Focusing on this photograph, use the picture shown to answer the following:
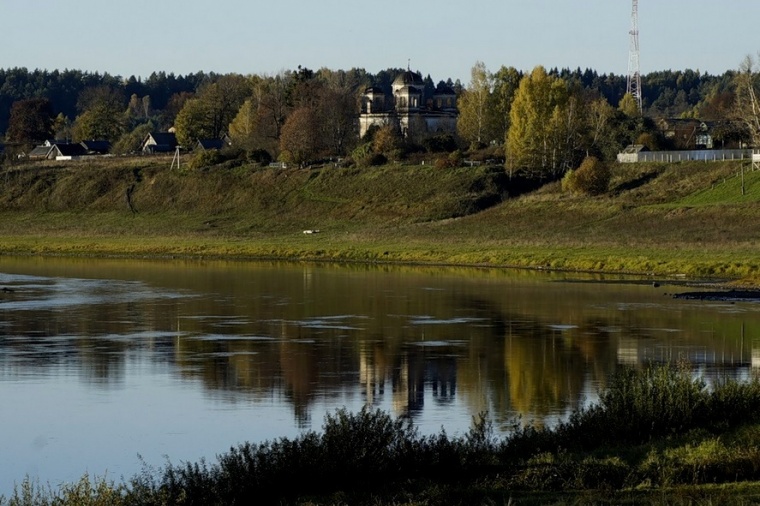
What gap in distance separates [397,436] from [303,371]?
11.4m

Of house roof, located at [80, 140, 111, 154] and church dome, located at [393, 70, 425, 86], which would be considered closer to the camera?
church dome, located at [393, 70, 425, 86]

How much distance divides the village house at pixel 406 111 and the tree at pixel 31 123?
49.3 meters

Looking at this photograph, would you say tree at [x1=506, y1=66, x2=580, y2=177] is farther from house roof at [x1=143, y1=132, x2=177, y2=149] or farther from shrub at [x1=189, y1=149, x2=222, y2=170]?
house roof at [x1=143, y1=132, x2=177, y2=149]

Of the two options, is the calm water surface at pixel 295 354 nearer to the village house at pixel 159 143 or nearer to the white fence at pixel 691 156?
the white fence at pixel 691 156

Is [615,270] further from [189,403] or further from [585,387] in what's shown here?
[189,403]

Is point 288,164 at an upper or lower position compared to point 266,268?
upper

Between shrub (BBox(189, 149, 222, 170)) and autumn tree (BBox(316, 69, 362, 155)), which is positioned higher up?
autumn tree (BBox(316, 69, 362, 155))

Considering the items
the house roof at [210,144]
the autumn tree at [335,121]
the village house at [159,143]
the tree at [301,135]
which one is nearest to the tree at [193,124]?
the house roof at [210,144]

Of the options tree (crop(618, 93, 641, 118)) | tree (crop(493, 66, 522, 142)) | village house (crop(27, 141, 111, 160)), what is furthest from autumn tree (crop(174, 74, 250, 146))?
tree (crop(618, 93, 641, 118))

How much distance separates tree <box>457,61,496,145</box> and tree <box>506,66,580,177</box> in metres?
14.3

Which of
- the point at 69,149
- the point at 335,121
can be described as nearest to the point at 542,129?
the point at 335,121

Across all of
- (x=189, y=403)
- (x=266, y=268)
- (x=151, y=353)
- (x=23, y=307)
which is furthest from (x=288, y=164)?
(x=189, y=403)

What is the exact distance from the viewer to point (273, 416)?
23953 mm

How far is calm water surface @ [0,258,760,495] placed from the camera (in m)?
23.0
